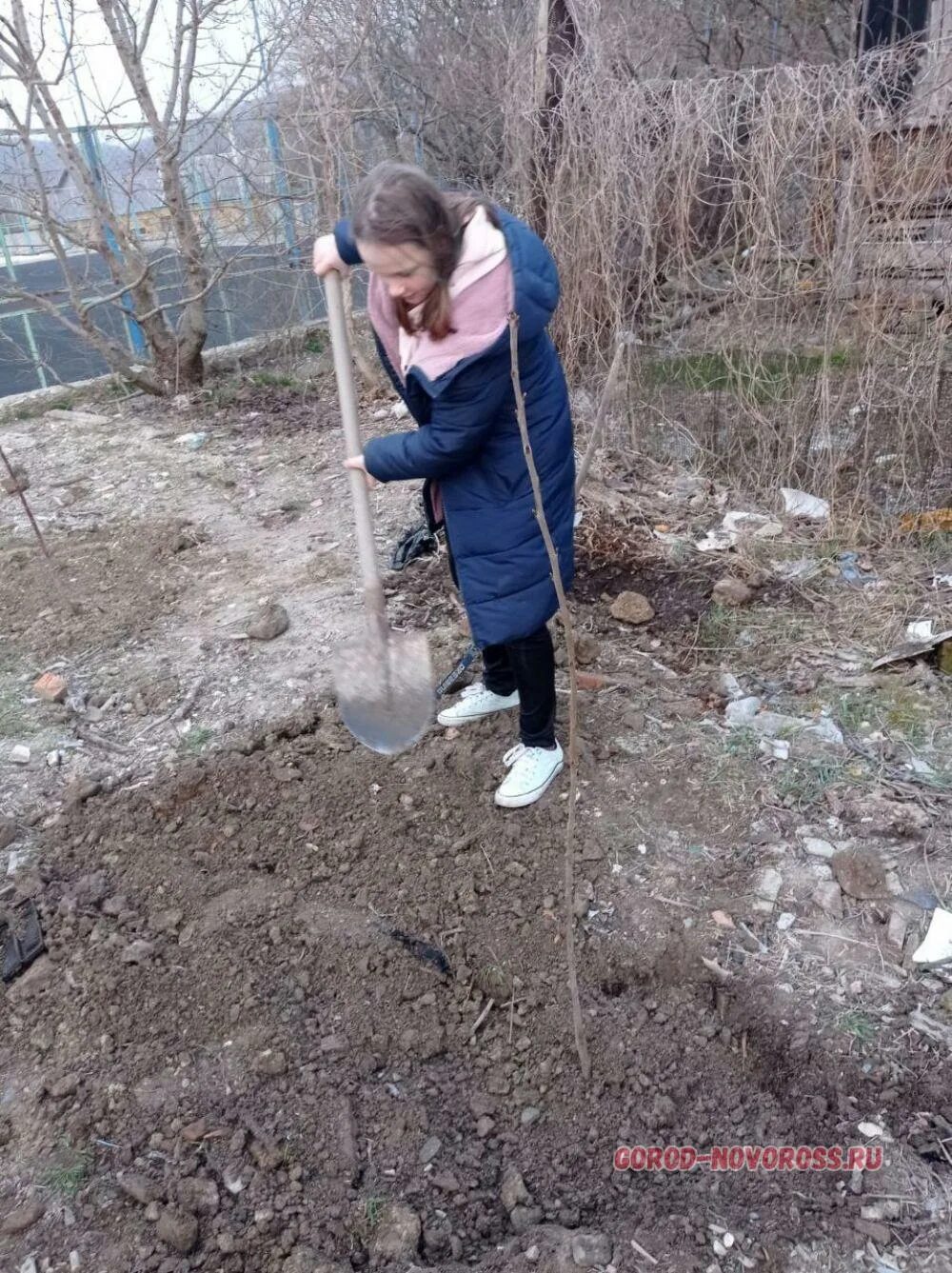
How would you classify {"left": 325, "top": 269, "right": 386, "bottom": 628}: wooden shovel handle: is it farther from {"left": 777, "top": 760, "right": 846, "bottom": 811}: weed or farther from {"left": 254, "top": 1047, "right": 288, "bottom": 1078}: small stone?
{"left": 777, "top": 760, "right": 846, "bottom": 811}: weed

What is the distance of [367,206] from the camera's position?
1753 millimetres

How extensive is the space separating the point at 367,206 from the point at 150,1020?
5.87ft

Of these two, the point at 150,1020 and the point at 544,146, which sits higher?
the point at 544,146

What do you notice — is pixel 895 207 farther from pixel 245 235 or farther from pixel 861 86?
pixel 245 235

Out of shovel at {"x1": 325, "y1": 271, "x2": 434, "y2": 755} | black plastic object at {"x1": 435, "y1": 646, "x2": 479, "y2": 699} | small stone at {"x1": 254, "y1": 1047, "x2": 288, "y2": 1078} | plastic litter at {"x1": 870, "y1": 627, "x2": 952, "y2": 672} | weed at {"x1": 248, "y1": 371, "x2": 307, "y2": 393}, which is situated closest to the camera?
small stone at {"x1": 254, "y1": 1047, "x2": 288, "y2": 1078}

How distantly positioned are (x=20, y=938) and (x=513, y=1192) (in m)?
1.35

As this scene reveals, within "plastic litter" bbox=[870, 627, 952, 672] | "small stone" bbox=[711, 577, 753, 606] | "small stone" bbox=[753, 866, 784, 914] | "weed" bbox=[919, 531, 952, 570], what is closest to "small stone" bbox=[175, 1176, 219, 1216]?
"small stone" bbox=[753, 866, 784, 914]

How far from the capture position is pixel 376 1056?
201 centimetres

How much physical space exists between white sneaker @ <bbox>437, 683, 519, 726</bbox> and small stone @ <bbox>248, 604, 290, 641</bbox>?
915mm

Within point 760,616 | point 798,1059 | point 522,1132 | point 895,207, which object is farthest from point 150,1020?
point 895,207

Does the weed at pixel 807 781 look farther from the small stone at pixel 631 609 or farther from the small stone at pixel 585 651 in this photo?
the small stone at pixel 631 609

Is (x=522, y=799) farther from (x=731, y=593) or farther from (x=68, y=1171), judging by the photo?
(x=731, y=593)

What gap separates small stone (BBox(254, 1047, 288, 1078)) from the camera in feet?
6.43

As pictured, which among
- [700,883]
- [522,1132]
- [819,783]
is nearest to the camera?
[522,1132]
